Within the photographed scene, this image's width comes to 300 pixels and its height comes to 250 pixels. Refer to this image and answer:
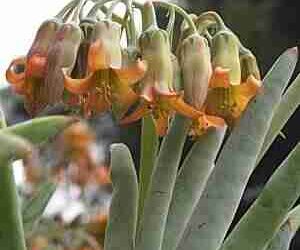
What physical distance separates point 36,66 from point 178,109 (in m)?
0.15

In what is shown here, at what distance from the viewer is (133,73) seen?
95 cm

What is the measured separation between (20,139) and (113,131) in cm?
489

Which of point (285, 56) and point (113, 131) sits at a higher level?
point (285, 56)

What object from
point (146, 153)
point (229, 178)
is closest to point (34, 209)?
point (146, 153)

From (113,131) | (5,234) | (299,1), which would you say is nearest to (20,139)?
(5,234)

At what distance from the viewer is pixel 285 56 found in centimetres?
99

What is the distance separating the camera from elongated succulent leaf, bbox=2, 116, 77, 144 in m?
0.64

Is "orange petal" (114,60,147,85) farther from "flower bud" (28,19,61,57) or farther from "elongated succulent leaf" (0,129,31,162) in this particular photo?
"elongated succulent leaf" (0,129,31,162)

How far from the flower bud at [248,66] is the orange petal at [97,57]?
0.14 meters

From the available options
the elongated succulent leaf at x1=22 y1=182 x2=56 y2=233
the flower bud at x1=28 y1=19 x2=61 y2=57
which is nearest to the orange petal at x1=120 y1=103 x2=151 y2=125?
the flower bud at x1=28 y1=19 x2=61 y2=57

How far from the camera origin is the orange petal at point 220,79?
3.12 ft

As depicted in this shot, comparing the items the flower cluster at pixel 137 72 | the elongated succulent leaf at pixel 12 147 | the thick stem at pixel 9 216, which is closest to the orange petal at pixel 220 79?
the flower cluster at pixel 137 72

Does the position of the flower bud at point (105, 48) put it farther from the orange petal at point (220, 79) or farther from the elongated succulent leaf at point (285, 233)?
the elongated succulent leaf at point (285, 233)

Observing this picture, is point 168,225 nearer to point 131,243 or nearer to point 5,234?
point 131,243
